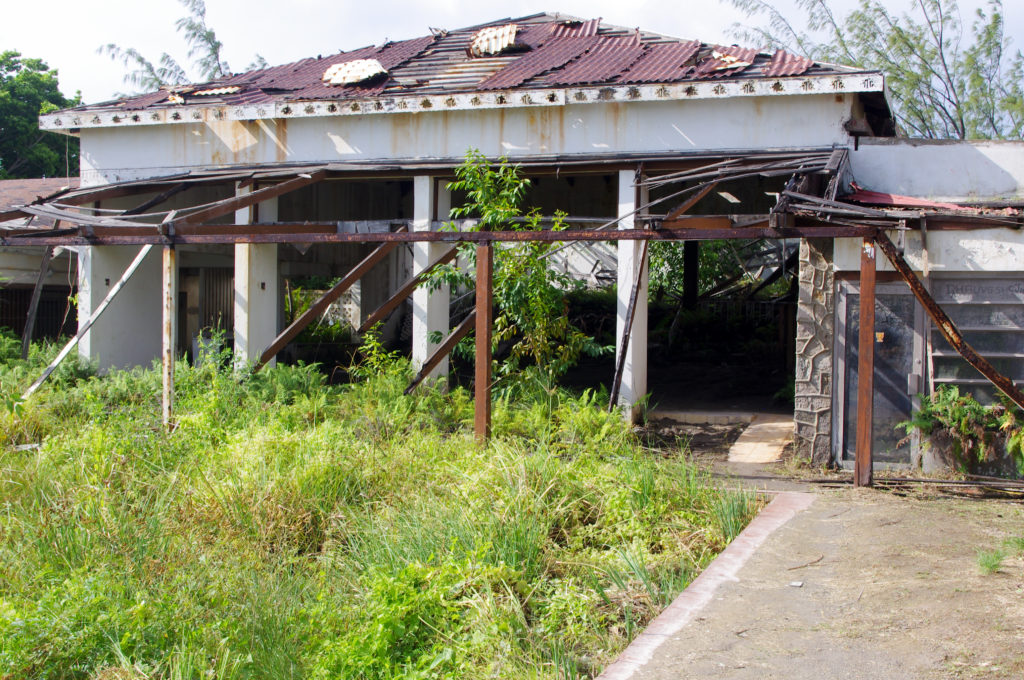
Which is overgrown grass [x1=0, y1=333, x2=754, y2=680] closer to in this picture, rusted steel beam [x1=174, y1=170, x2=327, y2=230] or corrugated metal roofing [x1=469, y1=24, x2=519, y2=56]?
rusted steel beam [x1=174, y1=170, x2=327, y2=230]

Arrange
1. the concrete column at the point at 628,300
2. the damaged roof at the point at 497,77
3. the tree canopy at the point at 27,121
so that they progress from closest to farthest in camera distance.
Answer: the damaged roof at the point at 497,77
the concrete column at the point at 628,300
the tree canopy at the point at 27,121

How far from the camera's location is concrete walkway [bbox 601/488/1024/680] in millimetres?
4262

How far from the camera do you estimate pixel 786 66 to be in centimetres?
1089

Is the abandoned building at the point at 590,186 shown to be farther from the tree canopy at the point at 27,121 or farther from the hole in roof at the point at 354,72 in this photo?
the tree canopy at the point at 27,121

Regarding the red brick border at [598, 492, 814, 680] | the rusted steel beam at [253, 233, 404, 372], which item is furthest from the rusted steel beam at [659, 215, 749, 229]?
the rusted steel beam at [253, 233, 404, 372]

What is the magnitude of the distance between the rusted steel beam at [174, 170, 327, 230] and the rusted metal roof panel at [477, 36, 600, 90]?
2566mm

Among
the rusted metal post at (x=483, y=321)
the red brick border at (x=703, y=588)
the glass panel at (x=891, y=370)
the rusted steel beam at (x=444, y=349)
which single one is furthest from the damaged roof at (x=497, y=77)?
the red brick border at (x=703, y=588)

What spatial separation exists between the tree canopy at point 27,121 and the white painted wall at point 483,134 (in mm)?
17500

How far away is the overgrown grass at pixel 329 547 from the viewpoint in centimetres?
502

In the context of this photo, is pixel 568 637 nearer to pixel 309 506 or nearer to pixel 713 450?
pixel 309 506

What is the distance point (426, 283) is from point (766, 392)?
583cm

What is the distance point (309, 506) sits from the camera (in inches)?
281

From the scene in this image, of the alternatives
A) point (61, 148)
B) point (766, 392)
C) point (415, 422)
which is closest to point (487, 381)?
point (415, 422)

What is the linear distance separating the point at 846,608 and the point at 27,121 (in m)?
31.3
